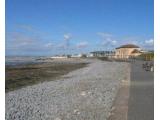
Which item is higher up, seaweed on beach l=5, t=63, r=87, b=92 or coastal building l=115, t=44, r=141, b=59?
coastal building l=115, t=44, r=141, b=59

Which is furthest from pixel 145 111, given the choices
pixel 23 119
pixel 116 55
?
pixel 116 55

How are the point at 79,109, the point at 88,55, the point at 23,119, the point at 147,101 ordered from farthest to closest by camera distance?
the point at 88,55, the point at 147,101, the point at 79,109, the point at 23,119

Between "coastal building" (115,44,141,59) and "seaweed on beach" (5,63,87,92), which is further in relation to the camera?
"coastal building" (115,44,141,59)

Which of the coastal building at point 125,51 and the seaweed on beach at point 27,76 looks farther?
the coastal building at point 125,51

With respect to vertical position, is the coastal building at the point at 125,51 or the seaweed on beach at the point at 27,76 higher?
the coastal building at the point at 125,51

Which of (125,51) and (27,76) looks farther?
(125,51)

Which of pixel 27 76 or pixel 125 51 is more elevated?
pixel 125 51

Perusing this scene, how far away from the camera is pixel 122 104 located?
5.08m
